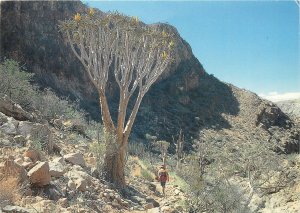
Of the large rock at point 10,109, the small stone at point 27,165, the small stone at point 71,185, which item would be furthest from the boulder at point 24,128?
the small stone at point 27,165

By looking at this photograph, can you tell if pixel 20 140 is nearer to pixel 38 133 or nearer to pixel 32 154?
pixel 38 133

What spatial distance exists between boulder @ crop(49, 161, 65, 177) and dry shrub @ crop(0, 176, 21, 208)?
1345mm

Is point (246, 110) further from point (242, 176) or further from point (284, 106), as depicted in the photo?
point (284, 106)

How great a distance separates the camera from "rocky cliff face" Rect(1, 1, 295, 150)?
34.7 metres

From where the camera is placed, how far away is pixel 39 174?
6203mm

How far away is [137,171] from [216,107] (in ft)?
113

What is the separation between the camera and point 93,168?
10.5 m

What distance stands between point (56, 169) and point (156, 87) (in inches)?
1571

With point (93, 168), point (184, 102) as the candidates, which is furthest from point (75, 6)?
point (93, 168)

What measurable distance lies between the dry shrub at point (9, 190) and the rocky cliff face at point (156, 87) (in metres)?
28.3

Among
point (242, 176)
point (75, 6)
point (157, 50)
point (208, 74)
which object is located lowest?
point (242, 176)

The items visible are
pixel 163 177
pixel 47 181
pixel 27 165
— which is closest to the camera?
pixel 47 181

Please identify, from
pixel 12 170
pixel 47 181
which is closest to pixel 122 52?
pixel 47 181

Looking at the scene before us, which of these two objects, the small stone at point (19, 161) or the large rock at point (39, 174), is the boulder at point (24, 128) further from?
the large rock at point (39, 174)
